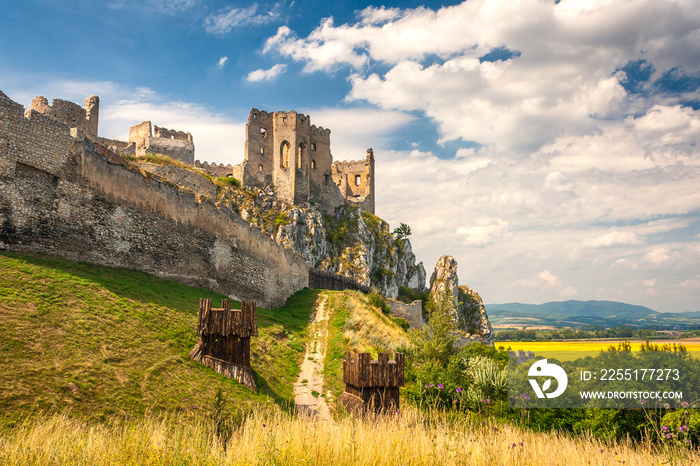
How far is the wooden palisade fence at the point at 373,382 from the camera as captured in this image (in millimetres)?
10305

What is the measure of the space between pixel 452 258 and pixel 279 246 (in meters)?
48.5

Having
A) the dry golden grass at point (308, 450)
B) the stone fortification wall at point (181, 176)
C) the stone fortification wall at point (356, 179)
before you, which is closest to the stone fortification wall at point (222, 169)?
the stone fortification wall at point (181, 176)

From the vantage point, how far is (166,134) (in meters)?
51.0

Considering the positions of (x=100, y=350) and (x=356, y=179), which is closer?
(x=100, y=350)

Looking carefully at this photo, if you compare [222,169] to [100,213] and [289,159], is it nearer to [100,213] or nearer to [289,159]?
[289,159]

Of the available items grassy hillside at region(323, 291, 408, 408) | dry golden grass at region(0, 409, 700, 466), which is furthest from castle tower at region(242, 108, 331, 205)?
dry golden grass at region(0, 409, 700, 466)

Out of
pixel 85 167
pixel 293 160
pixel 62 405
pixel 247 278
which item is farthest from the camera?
pixel 293 160

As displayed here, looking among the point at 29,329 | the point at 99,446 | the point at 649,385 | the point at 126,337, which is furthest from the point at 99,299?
the point at 649,385

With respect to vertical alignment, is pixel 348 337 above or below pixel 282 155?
below

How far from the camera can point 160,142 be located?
156 ft

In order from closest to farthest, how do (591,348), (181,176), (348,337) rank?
(591,348) → (348,337) → (181,176)

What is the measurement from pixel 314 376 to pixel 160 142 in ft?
125

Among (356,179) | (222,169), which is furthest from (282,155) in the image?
(356,179)

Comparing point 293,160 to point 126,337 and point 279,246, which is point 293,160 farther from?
point 126,337
